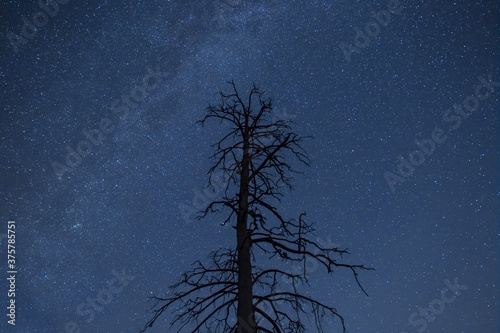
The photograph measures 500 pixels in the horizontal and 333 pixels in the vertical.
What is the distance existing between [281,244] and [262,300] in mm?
756

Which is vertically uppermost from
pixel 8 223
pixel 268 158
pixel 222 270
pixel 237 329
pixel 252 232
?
pixel 8 223

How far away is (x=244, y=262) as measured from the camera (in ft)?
18.0

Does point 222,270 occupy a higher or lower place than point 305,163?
lower

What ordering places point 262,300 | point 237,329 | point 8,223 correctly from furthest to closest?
point 8,223, point 262,300, point 237,329

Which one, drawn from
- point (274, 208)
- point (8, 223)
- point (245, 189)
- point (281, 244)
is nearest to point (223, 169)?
point (245, 189)

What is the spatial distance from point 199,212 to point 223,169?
69 cm

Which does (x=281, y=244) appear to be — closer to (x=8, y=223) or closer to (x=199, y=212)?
(x=199, y=212)

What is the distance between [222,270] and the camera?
571 cm

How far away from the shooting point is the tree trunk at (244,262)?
5.11m

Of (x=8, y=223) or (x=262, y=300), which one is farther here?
(x=8, y=223)

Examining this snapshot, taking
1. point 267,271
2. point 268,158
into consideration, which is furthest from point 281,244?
point 268,158

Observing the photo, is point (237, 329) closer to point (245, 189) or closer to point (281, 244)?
point (281, 244)

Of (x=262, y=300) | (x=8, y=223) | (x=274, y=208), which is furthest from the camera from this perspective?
(x=8, y=223)

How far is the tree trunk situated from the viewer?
511 centimetres
